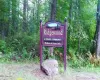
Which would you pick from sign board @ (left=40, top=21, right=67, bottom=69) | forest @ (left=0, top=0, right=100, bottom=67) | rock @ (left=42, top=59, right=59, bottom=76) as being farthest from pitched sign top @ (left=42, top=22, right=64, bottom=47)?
forest @ (left=0, top=0, right=100, bottom=67)

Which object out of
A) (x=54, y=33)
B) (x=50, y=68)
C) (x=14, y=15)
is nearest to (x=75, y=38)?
(x=54, y=33)

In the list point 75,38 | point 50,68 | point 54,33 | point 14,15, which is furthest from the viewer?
point 14,15

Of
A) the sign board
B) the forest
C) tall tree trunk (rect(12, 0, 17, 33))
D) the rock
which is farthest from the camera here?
tall tree trunk (rect(12, 0, 17, 33))

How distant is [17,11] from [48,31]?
11.5m

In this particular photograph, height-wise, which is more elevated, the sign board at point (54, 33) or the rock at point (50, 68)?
the sign board at point (54, 33)

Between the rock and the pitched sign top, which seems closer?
the rock

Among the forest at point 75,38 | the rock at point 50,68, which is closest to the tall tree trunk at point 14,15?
the forest at point 75,38

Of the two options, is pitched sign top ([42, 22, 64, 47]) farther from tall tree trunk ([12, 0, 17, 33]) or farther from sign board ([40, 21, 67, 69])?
tall tree trunk ([12, 0, 17, 33])

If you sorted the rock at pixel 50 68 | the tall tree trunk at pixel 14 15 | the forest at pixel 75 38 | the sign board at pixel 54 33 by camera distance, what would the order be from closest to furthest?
1. the rock at pixel 50 68
2. the sign board at pixel 54 33
3. the forest at pixel 75 38
4. the tall tree trunk at pixel 14 15

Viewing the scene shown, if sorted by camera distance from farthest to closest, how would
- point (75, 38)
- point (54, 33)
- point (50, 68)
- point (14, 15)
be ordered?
point (14, 15) → point (75, 38) → point (54, 33) → point (50, 68)

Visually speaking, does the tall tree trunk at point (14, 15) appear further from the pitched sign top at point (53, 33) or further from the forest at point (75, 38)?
the pitched sign top at point (53, 33)

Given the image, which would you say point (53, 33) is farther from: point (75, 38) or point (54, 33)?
point (75, 38)

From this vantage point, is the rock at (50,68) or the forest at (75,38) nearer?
the rock at (50,68)

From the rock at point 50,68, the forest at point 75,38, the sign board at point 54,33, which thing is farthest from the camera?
the forest at point 75,38
